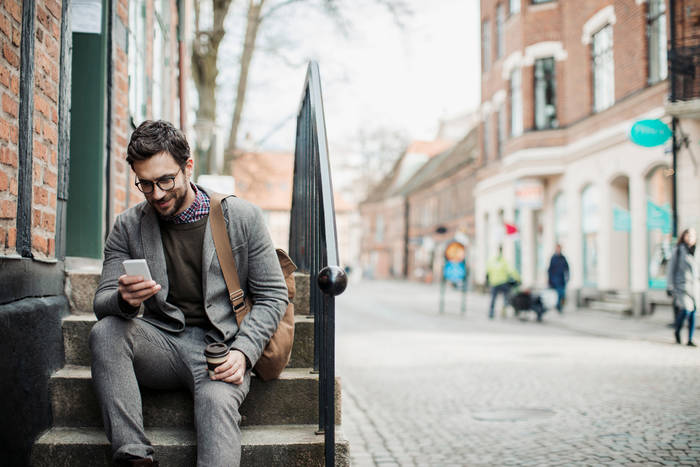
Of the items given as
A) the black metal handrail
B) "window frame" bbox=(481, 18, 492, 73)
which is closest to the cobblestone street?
the black metal handrail

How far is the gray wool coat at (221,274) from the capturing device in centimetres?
305

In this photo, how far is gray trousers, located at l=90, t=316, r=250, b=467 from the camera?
2.73m

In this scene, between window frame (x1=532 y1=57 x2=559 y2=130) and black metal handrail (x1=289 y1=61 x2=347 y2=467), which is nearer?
black metal handrail (x1=289 y1=61 x2=347 y2=467)

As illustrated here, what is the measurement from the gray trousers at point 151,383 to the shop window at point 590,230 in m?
17.9

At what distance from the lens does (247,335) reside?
298 cm

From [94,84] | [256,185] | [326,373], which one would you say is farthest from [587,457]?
[256,185]

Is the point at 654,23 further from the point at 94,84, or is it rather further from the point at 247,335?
the point at 247,335

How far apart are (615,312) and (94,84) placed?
1535 cm

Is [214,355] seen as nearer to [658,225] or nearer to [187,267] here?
[187,267]

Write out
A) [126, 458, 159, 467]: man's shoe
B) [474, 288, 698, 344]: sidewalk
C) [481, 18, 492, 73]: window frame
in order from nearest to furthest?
[126, 458, 159, 467]: man's shoe, [474, 288, 698, 344]: sidewalk, [481, 18, 492, 73]: window frame

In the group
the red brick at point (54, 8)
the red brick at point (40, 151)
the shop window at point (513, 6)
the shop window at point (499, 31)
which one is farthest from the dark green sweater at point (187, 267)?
the shop window at point (499, 31)

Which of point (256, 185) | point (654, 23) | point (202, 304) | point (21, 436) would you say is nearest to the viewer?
point (21, 436)

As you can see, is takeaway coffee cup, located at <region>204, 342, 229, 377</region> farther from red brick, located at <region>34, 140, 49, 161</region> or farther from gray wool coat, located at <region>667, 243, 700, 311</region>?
gray wool coat, located at <region>667, 243, 700, 311</region>

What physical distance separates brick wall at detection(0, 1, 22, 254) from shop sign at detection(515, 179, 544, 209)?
2069cm
